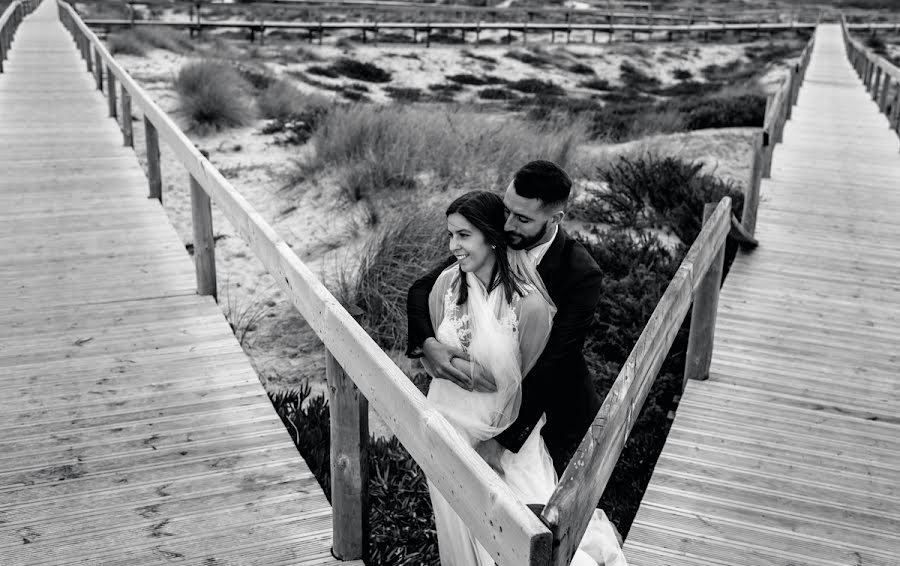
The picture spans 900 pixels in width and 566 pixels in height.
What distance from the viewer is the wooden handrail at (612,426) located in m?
2.20

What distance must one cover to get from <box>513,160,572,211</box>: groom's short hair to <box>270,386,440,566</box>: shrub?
63.1 inches

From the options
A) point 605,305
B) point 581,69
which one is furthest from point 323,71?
point 605,305

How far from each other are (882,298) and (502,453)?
4469 mm

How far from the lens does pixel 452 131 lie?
10.5 meters

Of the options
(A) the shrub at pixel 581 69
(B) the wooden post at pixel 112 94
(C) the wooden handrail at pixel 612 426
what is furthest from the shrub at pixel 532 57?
(C) the wooden handrail at pixel 612 426

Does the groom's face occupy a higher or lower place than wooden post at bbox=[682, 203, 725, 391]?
higher

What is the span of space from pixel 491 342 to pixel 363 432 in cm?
58

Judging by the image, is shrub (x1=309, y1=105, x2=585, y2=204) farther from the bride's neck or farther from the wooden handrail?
the bride's neck

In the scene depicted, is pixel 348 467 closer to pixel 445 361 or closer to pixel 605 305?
pixel 445 361

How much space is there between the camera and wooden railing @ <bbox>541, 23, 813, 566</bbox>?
2.24 metres

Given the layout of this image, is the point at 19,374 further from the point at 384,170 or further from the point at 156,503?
the point at 384,170

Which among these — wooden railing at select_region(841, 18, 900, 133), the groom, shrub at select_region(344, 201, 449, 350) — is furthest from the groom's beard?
wooden railing at select_region(841, 18, 900, 133)

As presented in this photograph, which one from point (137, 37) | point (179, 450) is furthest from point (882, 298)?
point (137, 37)

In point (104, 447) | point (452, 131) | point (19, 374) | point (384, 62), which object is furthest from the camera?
point (384, 62)
